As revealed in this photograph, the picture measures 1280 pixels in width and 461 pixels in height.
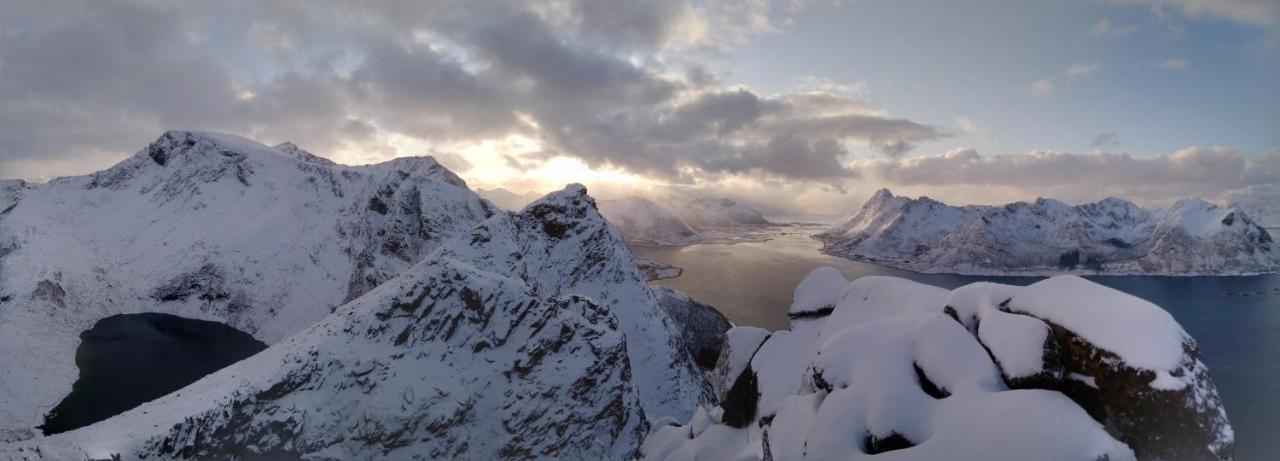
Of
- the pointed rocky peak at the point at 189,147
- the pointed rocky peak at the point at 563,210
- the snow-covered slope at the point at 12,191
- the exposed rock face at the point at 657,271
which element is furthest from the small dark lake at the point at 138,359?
the exposed rock face at the point at 657,271

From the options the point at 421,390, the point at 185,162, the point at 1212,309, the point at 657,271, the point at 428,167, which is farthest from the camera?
the point at 657,271

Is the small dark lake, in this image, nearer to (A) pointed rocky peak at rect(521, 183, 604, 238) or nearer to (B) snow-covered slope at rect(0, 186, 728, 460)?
(B) snow-covered slope at rect(0, 186, 728, 460)

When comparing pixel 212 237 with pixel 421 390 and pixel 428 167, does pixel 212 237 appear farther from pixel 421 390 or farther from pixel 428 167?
pixel 421 390

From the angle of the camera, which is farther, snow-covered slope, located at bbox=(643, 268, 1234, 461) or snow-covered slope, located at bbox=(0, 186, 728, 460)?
snow-covered slope, located at bbox=(0, 186, 728, 460)

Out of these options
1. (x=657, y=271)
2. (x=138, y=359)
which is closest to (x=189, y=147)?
(x=138, y=359)

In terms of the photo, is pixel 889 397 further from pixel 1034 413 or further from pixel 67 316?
pixel 67 316

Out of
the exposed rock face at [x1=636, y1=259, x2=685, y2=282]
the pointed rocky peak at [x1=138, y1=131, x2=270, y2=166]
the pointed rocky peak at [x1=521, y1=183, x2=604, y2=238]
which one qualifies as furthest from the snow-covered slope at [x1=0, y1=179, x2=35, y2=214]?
the exposed rock face at [x1=636, y1=259, x2=685, y2=282]

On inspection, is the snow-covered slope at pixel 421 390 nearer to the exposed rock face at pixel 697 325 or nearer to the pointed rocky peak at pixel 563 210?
the pointed rocky peak at pixel 563 210
